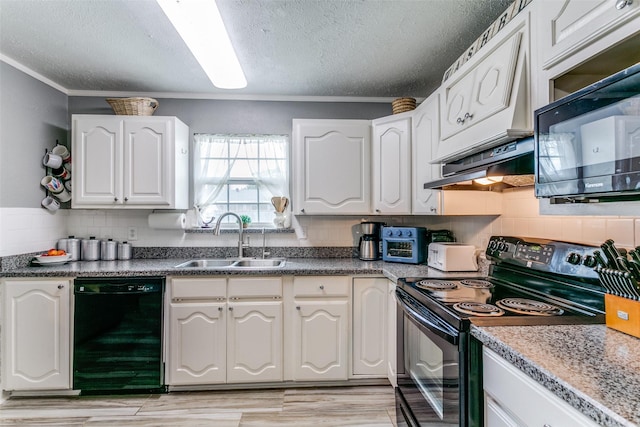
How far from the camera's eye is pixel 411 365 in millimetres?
1761

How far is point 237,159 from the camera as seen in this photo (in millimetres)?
3133

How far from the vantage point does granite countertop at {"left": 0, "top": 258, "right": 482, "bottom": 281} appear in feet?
7.55

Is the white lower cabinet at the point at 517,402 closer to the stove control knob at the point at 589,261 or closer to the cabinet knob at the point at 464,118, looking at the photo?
the stove control knob at the point at 589,261

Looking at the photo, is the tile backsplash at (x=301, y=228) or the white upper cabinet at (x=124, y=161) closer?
the tile backsplash at (x=301, y=228)

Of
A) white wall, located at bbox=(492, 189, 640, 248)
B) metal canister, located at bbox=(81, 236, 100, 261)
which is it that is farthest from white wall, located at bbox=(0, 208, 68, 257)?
white wall, located at bbox=(492, 189, 640, 248)

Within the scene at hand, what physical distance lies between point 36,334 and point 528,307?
2.93 meters

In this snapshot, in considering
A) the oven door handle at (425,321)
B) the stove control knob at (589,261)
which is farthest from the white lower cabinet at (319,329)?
the stove control knob at (589,261)

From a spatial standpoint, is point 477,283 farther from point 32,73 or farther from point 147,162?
point 32,73

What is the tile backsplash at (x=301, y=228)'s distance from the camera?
1769mm

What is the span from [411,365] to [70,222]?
295 centimetres

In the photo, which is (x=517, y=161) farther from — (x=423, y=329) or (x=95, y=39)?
(x=95, y=39)

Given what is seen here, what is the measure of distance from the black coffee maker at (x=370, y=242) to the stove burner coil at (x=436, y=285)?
87cm

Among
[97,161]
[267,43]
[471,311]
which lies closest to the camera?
[471,311]

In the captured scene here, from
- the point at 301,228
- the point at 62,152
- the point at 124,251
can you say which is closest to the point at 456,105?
the point at 301,228
